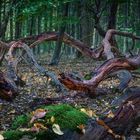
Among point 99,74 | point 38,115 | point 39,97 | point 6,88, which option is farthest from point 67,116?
point 39,97

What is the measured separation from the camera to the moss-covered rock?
4.54 meters

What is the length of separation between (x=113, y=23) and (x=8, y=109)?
9675mm

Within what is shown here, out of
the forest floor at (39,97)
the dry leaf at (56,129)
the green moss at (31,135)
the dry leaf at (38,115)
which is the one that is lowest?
the forest floor at (39,97)

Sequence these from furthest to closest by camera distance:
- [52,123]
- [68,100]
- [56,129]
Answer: [68,100]
[52,123]
[56,129]

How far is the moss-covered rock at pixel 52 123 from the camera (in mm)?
4543

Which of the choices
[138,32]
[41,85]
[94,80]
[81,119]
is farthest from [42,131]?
[138,32]

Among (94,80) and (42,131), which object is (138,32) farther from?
(42,131)

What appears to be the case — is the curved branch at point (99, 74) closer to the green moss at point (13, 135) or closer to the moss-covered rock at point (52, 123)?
the moss-covered rock at point (52, 123)

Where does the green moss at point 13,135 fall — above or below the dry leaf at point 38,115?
below

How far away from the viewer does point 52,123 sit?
15.7 ft

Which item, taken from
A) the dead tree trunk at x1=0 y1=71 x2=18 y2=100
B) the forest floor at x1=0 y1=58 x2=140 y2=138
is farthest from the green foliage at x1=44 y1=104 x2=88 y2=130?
the dead tree trunk at x1=0 y1=71 x2=18 y2=100

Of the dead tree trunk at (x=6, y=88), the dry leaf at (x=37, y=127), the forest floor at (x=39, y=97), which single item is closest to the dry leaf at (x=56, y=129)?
the dry leaf at (x=37, y=127)

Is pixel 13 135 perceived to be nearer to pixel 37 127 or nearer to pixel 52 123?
pixel 37 127

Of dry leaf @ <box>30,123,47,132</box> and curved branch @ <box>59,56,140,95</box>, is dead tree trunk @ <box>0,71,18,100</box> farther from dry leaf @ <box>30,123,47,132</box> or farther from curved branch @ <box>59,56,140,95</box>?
dry leaf @ <box>30,123,47,132</box>
